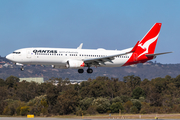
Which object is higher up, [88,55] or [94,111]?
[88,55]

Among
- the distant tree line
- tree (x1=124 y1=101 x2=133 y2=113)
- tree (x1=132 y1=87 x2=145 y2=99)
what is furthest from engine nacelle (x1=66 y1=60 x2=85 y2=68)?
tree (x1=132 y1=87 x2=145 y2=99)

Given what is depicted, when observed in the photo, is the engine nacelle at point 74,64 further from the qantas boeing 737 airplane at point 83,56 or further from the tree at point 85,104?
the tree at point 85,104

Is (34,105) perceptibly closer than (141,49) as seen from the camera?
No

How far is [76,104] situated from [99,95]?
66.1 feet

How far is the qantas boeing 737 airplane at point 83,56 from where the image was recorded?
2132 inches

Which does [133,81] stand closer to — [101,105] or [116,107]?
[116,107]

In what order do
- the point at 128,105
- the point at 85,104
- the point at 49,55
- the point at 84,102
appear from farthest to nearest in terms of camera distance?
the point at 128,105 < the point at 84,102 < the point at 85,104 < the point at 49,55

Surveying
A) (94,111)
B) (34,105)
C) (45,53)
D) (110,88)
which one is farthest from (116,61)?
(110,88)

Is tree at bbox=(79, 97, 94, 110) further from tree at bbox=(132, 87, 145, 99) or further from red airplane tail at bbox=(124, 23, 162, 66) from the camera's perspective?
red airplane tail at bbox=(124, 23, 162, 66)

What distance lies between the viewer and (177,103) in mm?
116875

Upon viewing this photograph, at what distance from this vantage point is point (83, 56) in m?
57.3

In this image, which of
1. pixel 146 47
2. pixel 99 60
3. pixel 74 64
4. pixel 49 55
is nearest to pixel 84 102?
pixel 146 47

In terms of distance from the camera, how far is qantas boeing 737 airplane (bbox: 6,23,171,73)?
178 feet

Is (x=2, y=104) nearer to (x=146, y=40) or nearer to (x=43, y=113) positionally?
(x=43, y=113)
